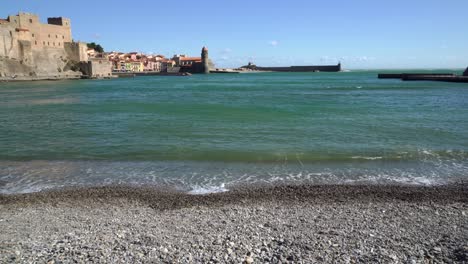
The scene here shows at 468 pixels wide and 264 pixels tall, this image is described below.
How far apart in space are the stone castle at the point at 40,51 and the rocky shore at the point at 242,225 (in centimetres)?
6498

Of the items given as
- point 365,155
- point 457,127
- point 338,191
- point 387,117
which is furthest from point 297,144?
point 387,117

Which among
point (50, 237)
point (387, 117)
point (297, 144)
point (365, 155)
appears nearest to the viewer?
point (50, 237)

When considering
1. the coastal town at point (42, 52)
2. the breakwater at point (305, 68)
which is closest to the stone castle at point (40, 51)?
the coastal town at point (42, 52)

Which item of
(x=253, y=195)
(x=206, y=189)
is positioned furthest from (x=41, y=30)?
(x=253, y=195)

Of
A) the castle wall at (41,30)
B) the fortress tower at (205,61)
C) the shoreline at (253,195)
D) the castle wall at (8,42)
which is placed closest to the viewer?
the shoreline at (253,195)

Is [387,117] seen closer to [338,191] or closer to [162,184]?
[338,191]

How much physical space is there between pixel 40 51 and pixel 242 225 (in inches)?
2919

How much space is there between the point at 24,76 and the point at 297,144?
65613 mm

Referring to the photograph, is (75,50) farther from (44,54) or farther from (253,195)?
(253,195)

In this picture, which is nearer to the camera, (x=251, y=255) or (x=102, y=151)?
(x=251, y=255)

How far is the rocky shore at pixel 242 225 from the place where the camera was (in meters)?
4.45

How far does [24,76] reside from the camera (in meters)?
65.2

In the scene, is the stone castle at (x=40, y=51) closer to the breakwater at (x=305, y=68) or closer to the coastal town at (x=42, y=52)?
the coastal town at (x=42, y=52)

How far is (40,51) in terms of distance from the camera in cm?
6906
